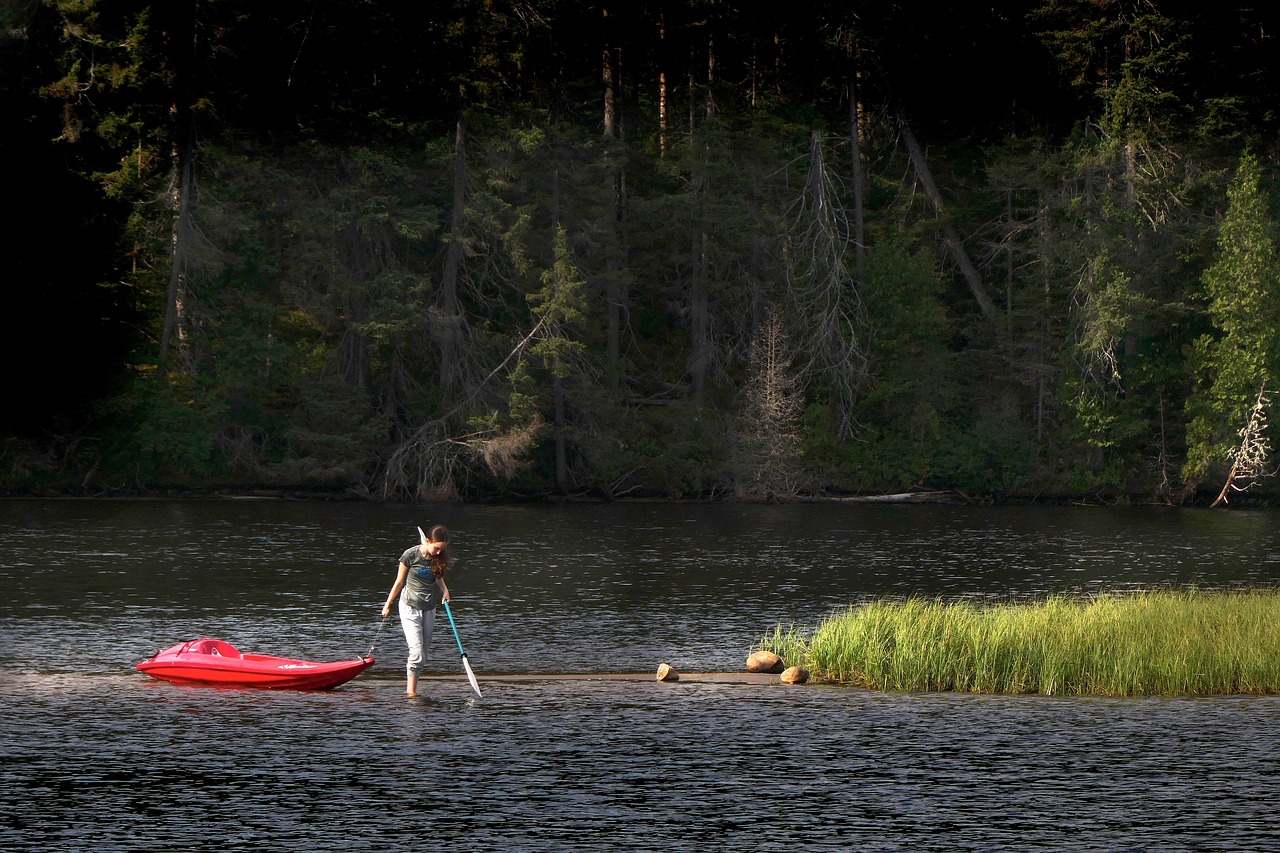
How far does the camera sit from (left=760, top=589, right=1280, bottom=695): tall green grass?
2155 cm

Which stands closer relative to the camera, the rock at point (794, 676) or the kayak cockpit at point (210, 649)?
the kayak cockpit at point (210, 649)

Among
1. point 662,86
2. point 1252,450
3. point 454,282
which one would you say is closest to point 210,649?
point 454,282

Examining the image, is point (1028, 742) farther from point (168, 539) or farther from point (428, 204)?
point (428, 204)

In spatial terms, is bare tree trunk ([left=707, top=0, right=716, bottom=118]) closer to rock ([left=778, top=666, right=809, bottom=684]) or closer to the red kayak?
rock ([left=778, top=666, right=809, bottom=684])

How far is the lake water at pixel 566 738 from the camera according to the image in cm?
1389

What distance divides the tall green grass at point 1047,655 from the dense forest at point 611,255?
37.8 metres

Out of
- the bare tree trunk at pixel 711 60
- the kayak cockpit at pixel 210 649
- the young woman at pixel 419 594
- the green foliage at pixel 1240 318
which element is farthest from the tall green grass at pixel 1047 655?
the bare tree trunk at pixel 711 60

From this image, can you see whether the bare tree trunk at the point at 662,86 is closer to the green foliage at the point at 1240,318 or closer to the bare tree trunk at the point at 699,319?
the bare tree trunk at the point at 699,319

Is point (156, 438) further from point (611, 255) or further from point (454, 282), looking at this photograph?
point (611, 255)

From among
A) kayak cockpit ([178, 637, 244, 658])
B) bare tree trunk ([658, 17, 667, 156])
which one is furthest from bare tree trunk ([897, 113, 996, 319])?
kayak cockpit ([178, 637, 244, 658])

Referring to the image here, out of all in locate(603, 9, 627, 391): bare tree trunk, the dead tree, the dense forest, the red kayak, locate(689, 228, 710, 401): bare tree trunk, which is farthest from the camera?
locate(689, 228, 710, 401): bare tree trunk

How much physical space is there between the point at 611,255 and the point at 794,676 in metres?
44.4

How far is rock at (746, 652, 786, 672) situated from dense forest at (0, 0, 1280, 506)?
37670mm

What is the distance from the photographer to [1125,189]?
64.4m
